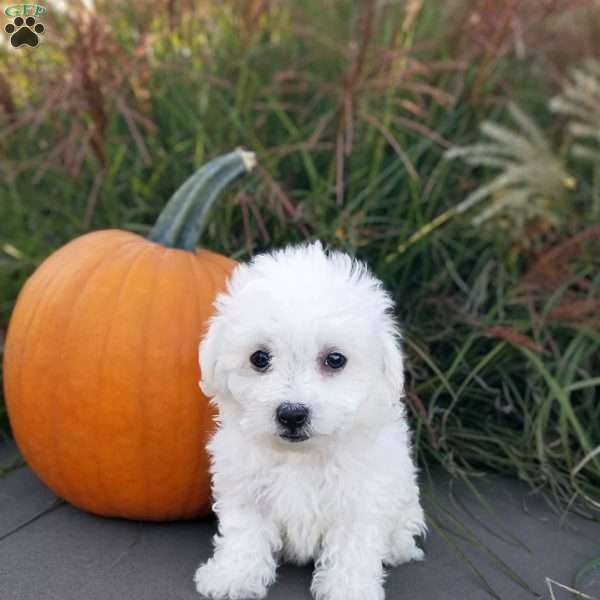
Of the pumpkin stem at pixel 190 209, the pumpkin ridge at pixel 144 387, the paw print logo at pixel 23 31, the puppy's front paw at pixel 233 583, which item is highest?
the paw print logo at pixel 23 31

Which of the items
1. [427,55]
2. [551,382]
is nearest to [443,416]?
[551,382]

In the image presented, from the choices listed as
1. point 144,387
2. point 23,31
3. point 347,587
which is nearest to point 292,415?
point 347,587

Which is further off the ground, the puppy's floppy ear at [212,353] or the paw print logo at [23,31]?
the paw print logo at [23,31]

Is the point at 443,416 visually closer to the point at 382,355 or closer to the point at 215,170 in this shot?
the point at 382,355

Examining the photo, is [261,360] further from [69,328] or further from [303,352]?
[69,328]

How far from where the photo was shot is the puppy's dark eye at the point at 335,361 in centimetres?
194

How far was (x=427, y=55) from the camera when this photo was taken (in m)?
3.85

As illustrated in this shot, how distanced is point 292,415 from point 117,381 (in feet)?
2.27

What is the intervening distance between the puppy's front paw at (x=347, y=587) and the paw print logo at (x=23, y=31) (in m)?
2.61

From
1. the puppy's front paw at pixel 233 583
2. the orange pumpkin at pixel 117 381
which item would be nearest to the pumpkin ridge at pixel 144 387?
the orange pumpkin at pixel 117 381

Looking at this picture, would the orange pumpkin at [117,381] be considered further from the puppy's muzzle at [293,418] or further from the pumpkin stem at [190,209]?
the puppy's muzzle at [293,418]

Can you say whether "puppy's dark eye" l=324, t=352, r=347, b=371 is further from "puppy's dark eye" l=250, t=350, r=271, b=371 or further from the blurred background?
the blurred background

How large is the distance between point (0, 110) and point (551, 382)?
7.84 ft

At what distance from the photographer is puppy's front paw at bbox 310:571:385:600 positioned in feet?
6.54
